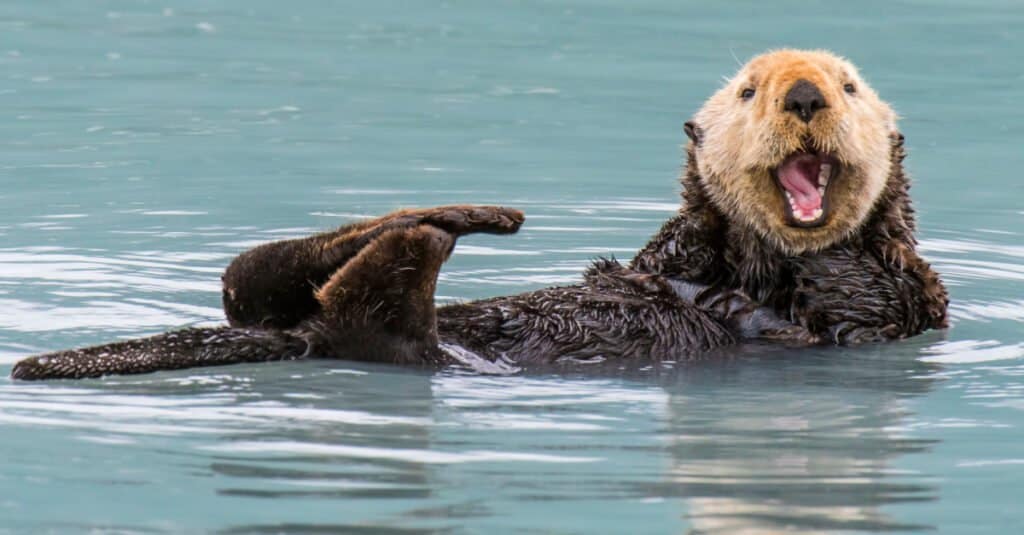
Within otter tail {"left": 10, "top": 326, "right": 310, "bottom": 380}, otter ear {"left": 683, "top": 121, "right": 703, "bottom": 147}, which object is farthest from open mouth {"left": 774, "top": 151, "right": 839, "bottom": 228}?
otter tail {"left": 10, "top": 326, "right": 310, "bottom": 380}

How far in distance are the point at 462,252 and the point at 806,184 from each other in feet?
6.83

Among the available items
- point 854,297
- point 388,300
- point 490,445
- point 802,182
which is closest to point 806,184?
point 802,182

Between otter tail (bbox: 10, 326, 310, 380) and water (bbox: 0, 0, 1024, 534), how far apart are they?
49 mm

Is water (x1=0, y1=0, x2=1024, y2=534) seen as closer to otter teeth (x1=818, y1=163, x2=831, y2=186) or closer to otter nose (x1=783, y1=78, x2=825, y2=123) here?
otter teeth (x1=818, y1=163, x2=831, y2=186)

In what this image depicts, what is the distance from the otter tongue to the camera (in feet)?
18.6

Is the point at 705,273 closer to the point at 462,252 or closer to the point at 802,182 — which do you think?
the point at 802,182

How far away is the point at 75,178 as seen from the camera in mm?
8609

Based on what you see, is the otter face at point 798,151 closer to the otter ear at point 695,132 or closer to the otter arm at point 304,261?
the otter ear at point 695,132

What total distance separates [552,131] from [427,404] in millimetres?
5077

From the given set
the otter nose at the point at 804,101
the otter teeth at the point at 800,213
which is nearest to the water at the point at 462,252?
the otter teeth at the point at 800,213

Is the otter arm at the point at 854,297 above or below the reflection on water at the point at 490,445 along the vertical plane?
above

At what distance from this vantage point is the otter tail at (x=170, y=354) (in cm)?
489

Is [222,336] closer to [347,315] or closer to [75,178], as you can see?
[347,315]

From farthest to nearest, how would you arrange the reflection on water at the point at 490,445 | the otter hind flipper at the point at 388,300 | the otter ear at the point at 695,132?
the otter ear at the point at 695,132
the otter hind flipper at the point at 388,300
the reflection on water at the point at 490,445
